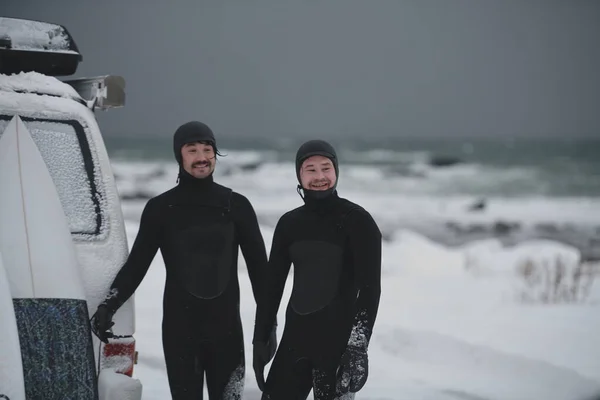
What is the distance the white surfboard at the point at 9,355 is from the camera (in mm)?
2568

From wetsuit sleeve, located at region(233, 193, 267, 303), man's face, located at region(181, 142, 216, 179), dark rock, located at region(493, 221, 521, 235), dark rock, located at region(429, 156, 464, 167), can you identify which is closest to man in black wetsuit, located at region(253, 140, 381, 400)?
wetsuit sleeve, located at region(233, 193, 267, 303)

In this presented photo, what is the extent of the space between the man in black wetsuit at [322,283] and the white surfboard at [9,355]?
3.24 feet

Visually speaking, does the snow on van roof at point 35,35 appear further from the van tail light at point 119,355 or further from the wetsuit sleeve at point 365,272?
the wetsuit sleeve at point 365,272

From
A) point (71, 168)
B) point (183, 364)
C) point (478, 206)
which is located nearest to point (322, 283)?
Result: point (183, 364)

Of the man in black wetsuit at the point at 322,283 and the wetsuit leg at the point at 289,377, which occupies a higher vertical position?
the man in black wetsuit at the point at 322,283

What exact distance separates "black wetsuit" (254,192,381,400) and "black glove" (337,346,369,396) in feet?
0.41

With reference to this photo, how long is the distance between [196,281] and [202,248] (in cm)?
15

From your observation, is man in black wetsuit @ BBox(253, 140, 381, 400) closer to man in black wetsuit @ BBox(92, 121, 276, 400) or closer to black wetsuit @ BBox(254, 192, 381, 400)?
black wetsuit @ BBox(254, 192, 381, 400)

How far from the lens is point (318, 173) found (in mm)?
3076

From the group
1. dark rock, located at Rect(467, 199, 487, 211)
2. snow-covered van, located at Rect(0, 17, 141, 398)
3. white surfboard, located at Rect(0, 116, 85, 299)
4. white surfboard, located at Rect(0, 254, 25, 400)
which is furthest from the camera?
dark rock, located at Rect(467, 199, 487, 211)

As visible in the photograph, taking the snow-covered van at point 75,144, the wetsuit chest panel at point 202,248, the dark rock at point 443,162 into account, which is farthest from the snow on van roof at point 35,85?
the dark rock at point 443,162

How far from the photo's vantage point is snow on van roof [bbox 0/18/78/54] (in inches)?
138

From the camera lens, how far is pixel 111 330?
10.6 ft

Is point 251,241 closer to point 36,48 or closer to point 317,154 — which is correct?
point 317,154
